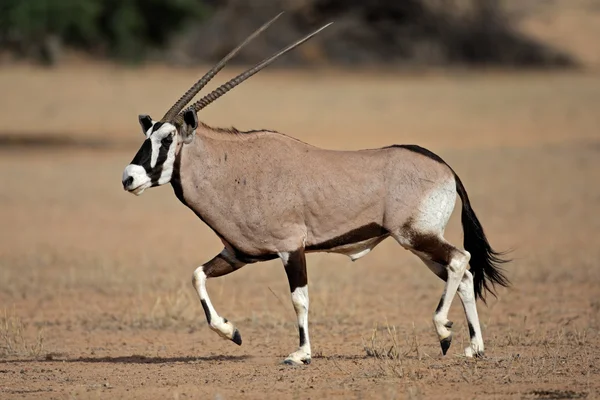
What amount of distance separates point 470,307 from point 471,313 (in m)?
0.04

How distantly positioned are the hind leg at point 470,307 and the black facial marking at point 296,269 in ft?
2.54

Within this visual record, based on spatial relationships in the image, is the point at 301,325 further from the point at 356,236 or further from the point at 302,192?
the point at 302,192

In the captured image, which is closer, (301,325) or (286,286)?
(301,325)

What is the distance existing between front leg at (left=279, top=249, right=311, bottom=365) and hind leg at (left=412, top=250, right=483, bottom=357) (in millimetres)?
780

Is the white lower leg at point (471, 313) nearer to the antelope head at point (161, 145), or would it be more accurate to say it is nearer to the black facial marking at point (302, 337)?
the black facial marking at point (302, 337)

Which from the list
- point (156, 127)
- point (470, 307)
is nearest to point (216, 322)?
point (156, 127)

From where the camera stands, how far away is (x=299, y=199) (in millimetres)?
7512

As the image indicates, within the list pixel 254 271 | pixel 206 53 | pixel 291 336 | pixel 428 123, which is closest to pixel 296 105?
pixel 428 123

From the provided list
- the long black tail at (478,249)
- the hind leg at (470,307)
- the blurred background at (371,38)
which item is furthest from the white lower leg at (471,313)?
the blurred background at (371,38)

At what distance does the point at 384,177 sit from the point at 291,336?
1.98 metres

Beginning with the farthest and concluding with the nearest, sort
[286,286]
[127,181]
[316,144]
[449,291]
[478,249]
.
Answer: [316,144] → [286,286] → [478,249] → [449,291] → [127,181]

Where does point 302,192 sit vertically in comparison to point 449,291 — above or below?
above

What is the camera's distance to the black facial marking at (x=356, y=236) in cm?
752

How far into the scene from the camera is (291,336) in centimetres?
905
